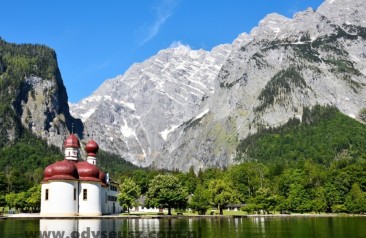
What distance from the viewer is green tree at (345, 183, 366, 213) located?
116812mm

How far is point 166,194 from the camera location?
10081 cm

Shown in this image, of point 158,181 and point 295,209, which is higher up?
point 158,181

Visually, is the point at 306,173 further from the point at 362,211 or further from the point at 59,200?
the point at 59,200

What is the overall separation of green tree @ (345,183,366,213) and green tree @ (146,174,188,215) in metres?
44.5

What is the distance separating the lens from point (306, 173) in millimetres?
153125

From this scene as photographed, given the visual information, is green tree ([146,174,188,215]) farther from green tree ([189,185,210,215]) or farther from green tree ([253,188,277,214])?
green tree ([253,188,277,214])

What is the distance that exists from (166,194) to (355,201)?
168 feet

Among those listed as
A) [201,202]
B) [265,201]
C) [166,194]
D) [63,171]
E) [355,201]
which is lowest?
[355,201]

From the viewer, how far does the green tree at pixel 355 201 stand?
117 meters

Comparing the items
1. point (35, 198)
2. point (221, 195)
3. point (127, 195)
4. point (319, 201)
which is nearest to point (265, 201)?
point (221, 195)

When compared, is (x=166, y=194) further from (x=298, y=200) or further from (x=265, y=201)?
(x=298, y=200)

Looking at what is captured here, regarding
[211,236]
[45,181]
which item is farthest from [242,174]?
[211,236]

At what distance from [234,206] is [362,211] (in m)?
46.1

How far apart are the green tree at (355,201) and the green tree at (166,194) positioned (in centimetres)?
4451
